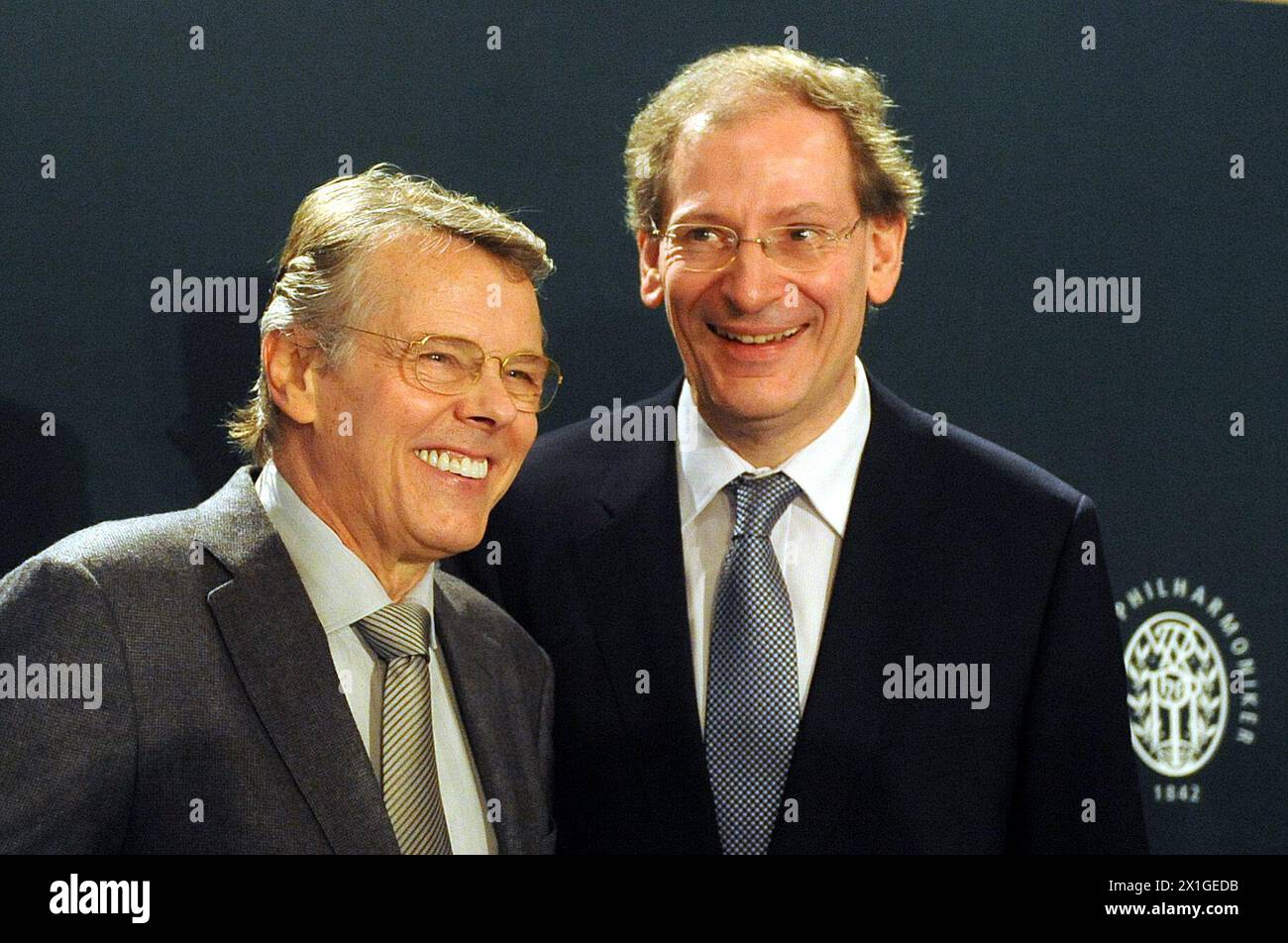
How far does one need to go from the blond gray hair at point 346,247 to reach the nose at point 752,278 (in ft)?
1.19

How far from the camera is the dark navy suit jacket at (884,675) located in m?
2.48

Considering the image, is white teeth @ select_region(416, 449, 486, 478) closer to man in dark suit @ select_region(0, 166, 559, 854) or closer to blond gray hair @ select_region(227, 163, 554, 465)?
man in dark suit @ select_region(0, 166, 559, 854)

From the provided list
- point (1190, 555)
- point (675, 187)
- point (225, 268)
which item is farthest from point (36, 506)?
point (1190, 555)

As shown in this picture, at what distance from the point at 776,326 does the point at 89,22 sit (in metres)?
1.38

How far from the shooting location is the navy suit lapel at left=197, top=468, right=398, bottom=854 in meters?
2.02

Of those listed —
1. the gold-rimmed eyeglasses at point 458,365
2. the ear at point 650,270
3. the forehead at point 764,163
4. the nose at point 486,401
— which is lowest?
the nose at point 486,401

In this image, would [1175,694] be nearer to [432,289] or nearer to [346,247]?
[432,289]

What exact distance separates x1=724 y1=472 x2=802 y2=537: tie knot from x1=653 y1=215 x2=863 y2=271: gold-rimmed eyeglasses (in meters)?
0.39

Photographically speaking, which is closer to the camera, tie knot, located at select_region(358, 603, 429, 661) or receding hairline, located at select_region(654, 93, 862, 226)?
tie knot, located at select_region(358, 603, 429, 661)

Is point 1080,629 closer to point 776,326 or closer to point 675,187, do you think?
point 776,326

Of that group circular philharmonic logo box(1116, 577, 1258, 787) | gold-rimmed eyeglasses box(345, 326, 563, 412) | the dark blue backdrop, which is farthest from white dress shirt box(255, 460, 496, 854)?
circular philharmonic logo box(1116, 577, 1258, 787)

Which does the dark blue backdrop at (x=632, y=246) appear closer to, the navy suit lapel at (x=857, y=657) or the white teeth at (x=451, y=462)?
the navy suit lapel at (x=857, y=657)

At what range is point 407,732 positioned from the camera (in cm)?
220

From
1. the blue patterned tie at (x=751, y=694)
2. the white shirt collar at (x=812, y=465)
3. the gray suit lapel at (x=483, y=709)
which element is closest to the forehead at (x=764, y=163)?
the white shirt collar at (x=812, y=465)
